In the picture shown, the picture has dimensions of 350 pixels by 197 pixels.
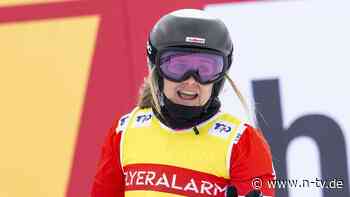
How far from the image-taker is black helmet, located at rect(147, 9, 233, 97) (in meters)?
2.07

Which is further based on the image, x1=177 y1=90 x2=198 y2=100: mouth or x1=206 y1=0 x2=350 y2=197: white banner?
x1=206 y1=0 x2=350 y2=197: white banner

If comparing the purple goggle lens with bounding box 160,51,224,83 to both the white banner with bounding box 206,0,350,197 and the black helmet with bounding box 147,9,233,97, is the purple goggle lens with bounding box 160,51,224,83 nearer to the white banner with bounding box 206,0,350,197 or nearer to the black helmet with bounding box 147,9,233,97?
the black helmet with bounding box 147,9,233,97

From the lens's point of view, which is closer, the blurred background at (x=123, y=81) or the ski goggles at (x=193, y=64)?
the ski goggles at (x=193, y=64)

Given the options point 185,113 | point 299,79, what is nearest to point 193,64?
point 185,113

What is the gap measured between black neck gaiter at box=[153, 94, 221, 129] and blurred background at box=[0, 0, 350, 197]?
1262mm

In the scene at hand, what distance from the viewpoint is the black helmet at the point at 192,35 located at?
2072 mm

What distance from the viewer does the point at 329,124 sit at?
3410 millimetres

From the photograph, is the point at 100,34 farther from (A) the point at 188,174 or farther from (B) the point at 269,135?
(A) the point at 188,174

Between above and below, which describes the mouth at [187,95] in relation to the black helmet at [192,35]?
below

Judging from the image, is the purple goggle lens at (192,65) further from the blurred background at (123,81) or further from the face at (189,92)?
the blurred background at (123,81)

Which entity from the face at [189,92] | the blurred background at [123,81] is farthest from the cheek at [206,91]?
the blurred background at [123,81]

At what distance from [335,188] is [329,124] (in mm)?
237

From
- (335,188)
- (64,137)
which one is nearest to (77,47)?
(64,137)

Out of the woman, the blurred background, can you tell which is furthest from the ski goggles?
the blurred background
